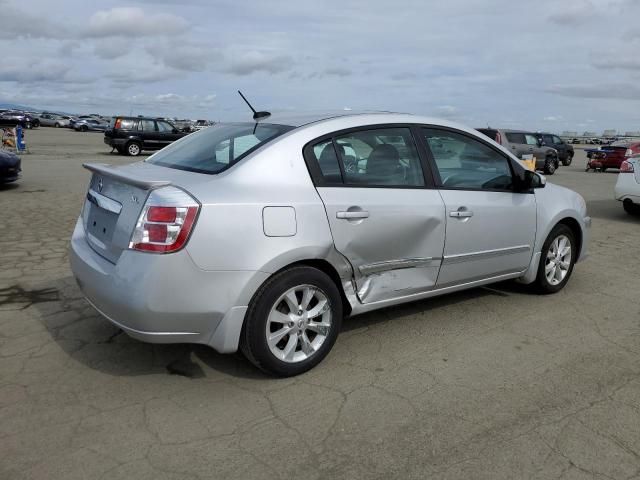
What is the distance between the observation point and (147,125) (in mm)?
23609

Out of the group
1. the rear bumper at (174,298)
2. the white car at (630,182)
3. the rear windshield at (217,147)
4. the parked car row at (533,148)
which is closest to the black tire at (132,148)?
the parked car row at (533,148)

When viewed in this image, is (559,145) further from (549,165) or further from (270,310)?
(270,310)

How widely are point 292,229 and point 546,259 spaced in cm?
280

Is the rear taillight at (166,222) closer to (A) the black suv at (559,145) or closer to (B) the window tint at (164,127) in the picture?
(B) the window tint at (164,127)

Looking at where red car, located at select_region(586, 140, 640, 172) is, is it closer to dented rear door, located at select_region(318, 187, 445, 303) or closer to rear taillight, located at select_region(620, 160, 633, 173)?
rear taillight, located at select_region(620, 160, 633, 173)

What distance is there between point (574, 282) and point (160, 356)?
4.11 meters

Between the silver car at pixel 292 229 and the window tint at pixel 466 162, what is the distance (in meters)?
0.01

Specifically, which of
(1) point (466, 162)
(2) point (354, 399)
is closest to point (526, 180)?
(1) point (466, 162)

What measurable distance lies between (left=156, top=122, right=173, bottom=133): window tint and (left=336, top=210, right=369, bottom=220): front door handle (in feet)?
72.9

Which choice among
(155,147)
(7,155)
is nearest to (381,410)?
(7,155)

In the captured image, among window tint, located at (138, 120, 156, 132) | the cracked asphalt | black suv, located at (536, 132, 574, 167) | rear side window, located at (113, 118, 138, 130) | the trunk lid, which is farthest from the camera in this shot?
black suv, located at (536, 132, 574, 167)

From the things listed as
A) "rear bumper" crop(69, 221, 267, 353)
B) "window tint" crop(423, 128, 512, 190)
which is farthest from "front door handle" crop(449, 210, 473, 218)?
"rear bumper" crop(69, 221, 267, 353)

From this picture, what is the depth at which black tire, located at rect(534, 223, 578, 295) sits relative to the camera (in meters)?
4.91

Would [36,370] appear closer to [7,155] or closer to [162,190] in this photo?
[162,190]
